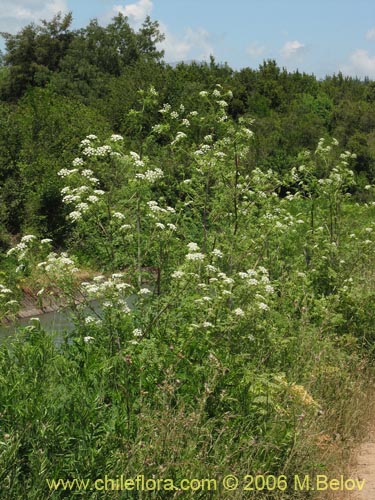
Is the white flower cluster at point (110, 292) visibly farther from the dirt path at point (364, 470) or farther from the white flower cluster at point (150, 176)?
the dirt path at point (364, 470)

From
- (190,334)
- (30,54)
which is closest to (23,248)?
(190,334)

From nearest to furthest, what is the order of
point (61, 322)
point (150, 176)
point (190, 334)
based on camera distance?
point (190, 334)
point (150, 176)
point (61, 322)

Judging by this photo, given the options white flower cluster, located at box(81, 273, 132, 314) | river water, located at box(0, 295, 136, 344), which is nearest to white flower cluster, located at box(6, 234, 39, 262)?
river water, located at box(0, 295, 136, 344)

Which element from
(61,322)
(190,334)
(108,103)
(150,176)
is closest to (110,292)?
(190,334)

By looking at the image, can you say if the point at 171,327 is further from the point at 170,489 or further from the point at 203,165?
the point at 203,165

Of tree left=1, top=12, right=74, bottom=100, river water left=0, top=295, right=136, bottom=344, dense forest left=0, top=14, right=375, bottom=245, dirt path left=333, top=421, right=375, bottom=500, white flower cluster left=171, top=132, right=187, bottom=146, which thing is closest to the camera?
dirt path left=333, top=421, right=375, bottom=500

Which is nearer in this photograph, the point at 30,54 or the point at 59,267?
the point at 59,267

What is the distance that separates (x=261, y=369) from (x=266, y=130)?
34383 millimetres

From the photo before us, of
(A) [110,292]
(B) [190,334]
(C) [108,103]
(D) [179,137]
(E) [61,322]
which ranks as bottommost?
(E) [61,322]

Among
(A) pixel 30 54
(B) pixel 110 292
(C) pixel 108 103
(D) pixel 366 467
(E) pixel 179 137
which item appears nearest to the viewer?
(B) pixel 110 292

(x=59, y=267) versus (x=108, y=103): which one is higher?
(x=108, y=103)

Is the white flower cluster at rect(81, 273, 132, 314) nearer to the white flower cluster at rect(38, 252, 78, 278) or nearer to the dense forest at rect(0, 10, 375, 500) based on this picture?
the dense forest at rect(0, 10, 375, 500)

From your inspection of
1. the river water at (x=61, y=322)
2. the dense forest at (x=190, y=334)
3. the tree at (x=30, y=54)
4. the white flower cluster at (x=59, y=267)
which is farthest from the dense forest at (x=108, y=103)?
the white flower cluster at (x=59, y=267)

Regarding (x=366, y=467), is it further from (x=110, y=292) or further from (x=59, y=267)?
(x=59, y=267)
